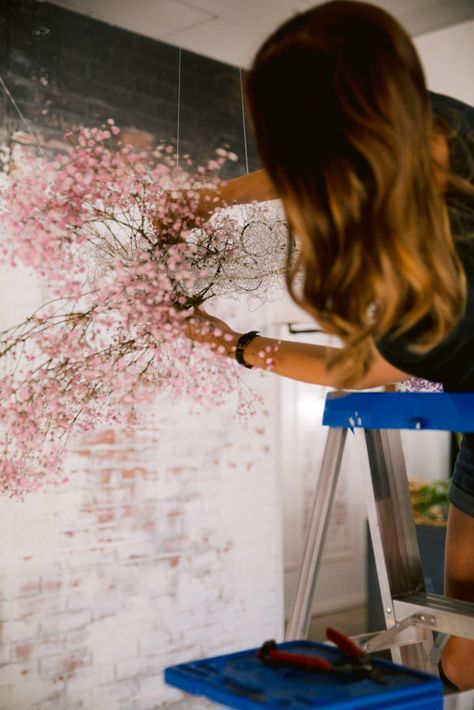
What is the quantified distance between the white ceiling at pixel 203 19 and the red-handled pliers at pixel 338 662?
238cm

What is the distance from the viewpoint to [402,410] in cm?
137

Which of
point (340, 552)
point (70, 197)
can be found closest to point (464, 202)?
point (70, 197)

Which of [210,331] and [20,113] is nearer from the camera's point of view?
[210,331]

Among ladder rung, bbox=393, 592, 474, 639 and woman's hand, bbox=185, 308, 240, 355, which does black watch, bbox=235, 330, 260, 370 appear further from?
ladder rung, bbox=393, 592, 474, 639

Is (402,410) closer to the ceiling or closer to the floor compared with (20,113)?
closer to the floor

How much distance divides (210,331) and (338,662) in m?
1.10


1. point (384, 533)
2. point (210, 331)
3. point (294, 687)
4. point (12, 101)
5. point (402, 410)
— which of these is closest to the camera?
point (294, 687)

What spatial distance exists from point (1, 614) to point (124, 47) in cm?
197

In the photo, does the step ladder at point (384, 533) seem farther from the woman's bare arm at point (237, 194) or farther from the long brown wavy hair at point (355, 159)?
the woman's bare arm at point (237, 194)

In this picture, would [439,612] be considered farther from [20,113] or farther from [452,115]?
[20,113]

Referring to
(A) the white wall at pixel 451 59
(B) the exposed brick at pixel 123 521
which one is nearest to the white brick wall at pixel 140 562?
(B) the exposed brick at pixel 123 521

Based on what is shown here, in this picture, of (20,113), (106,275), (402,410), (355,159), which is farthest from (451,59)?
(355,159)

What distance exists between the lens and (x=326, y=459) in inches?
61.7

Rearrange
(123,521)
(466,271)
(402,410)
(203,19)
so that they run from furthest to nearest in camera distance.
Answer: (123,521)
(203,19)
(402,410)
(466,271)
